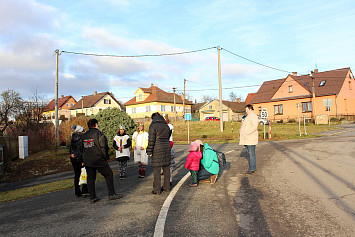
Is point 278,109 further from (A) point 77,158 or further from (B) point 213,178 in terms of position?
(A) point 77,158

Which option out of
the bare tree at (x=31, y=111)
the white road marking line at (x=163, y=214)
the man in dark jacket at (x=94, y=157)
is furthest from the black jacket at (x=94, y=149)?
the bare tree at (x=31, y=111)

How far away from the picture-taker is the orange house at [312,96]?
4088cm

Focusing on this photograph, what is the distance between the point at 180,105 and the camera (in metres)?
70.4

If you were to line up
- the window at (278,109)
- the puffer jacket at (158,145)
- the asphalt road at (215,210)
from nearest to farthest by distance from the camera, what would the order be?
the asphalt road at (215,210), the puffer jacket at (158,145), the window at (278,109)

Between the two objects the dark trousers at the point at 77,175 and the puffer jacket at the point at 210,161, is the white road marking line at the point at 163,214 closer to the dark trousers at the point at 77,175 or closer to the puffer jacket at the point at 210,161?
the puffer jacket at the point at 210,161

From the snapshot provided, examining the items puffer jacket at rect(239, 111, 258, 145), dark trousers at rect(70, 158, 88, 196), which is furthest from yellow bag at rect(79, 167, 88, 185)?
puffer jacket at rect(239, 111, 258, 145)

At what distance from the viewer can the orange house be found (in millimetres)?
40875

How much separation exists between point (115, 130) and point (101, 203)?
847 cm

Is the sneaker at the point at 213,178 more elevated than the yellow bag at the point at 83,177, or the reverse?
the yellow bag at the point at 83,177

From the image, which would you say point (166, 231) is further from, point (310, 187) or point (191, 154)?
point (310, 187)

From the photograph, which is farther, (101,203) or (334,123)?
(334,123)

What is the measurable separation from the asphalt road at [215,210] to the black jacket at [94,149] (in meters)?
0.86

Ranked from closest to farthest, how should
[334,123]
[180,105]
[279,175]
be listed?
[279,175] < [334,123] < [180,105]

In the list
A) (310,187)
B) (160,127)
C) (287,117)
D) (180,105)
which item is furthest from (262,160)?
(180,105)
